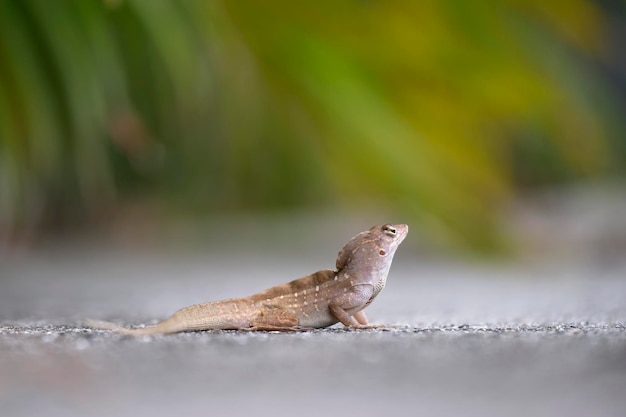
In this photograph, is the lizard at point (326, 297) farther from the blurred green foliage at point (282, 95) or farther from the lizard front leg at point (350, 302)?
the blurred green foliage at point (282, 95)

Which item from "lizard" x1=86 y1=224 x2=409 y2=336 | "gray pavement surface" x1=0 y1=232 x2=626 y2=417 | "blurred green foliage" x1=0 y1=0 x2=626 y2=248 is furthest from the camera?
"blurred green foliage" x1=0 y1=0 x2=626 y2=248

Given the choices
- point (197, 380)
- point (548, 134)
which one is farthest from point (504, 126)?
point (197, 380)

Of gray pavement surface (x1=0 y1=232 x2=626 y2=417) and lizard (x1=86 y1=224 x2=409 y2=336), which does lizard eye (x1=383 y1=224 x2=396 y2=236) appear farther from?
gray pavement surface (x1=0 y1=232 x2=626 y2=417)

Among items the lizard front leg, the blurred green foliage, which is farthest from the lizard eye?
the blurred green foliage

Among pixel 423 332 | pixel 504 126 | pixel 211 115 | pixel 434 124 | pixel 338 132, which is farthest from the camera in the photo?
pixel 504 126

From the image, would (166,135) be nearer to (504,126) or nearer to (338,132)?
(338,132)

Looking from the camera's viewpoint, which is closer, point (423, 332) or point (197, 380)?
point (197, 380)

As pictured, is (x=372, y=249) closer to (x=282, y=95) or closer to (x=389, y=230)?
(x=389, y=230)

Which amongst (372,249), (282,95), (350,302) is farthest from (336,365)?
(282,95)
